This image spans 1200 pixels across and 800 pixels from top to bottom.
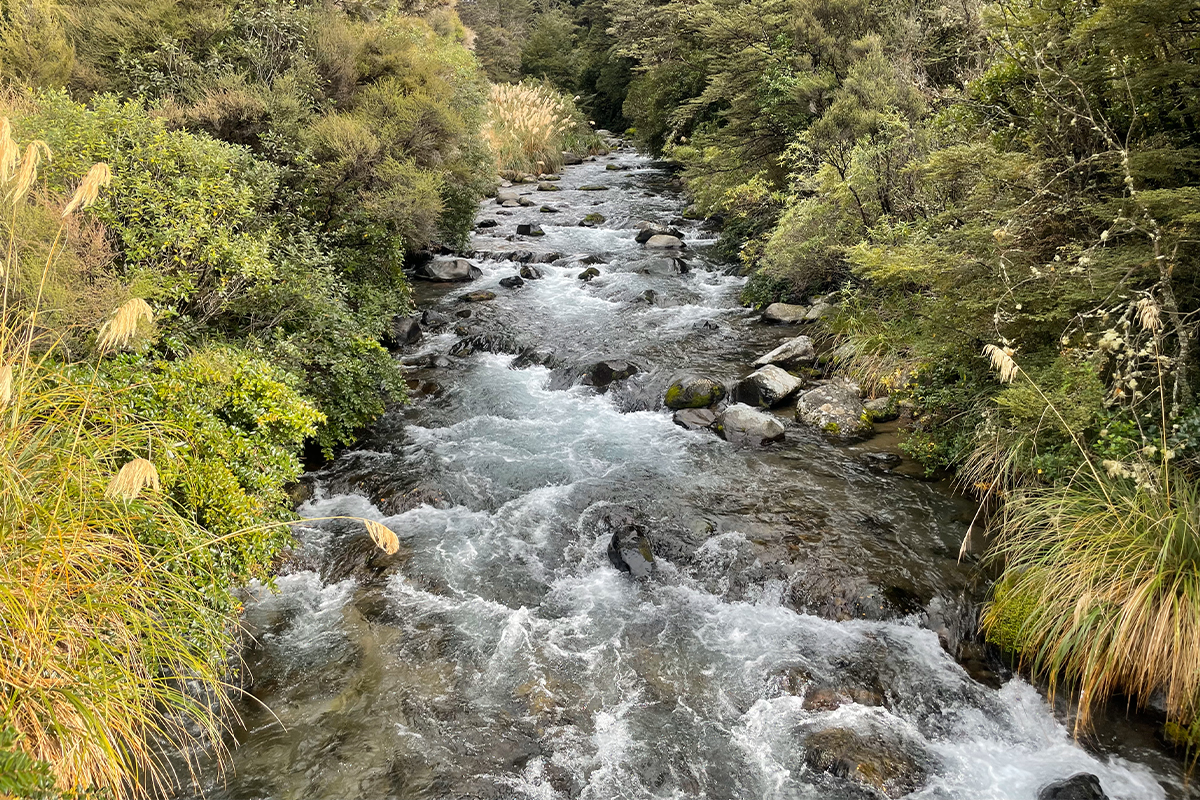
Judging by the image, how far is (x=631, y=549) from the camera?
739 cm

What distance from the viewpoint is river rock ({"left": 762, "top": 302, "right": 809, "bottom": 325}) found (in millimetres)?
13039

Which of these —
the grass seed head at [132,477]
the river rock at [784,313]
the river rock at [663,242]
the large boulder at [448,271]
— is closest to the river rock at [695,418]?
the river rock at [784,313]

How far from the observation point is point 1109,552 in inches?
199

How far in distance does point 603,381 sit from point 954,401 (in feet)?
17.8

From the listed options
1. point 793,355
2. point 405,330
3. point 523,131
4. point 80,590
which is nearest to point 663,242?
point 793,355

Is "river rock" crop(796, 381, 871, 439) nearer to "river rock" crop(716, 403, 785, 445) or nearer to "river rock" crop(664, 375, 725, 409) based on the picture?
"river rock" crop(716, 403, 785, 445)

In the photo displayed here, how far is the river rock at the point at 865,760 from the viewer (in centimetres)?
488

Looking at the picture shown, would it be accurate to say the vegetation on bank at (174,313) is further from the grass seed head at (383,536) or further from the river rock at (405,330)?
the river rock at (405,330)

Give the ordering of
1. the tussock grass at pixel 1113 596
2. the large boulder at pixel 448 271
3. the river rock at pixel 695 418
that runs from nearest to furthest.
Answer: the tussock grass at pixel 1113 596
the river rock at pixel 695 418
the large boulder at pixel 448 271

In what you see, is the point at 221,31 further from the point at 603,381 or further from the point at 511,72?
the point at 511,72

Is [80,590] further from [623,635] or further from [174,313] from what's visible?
[623,635]

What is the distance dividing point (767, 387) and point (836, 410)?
1081mm

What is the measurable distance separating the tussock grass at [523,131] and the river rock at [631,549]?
69.5ft

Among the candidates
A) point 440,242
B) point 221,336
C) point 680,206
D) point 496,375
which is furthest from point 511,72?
point 221,336
